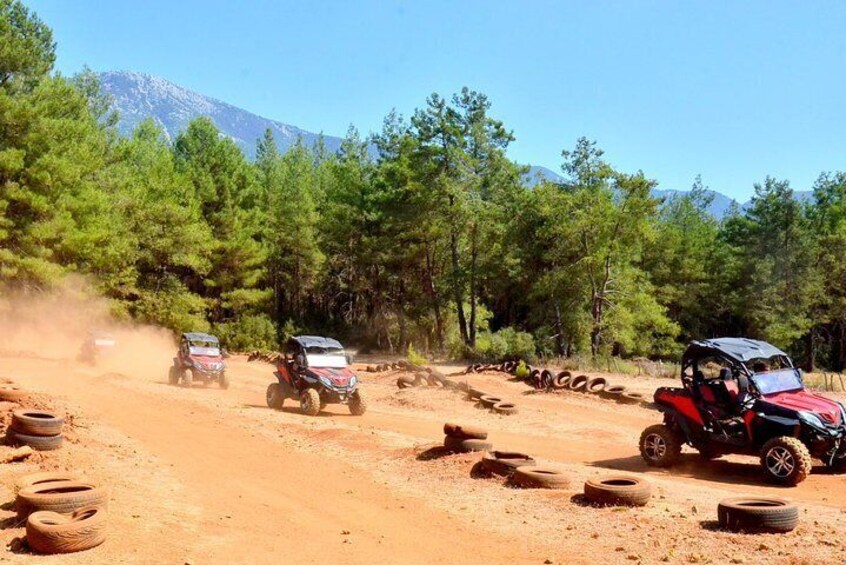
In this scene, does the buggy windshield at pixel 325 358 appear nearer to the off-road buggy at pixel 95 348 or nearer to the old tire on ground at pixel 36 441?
the old tire on ground at pixel 36 441

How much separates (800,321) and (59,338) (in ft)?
157

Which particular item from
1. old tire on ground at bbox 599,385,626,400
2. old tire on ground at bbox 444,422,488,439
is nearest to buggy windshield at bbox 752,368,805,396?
old tire on ground at bbox 444,422,488,439

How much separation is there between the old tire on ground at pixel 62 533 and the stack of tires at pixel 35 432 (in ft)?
16.4

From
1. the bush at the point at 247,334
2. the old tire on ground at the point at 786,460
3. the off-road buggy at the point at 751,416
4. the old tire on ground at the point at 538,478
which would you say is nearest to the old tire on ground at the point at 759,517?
the old tire on ground at the point at 538,478

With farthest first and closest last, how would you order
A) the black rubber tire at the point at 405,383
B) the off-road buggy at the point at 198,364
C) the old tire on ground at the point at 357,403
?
the black rubber tire at the point at 405,383 → the off-road buggy at the point at 198,364 → the old tire on ground at the point at 357,403

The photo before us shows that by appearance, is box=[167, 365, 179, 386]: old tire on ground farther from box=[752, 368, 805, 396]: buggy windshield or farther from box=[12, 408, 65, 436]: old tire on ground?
box=[752, 368, 805, 396]: buggy windshield

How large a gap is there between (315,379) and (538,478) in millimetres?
9777

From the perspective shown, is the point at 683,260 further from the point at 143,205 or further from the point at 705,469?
the point at 705,469

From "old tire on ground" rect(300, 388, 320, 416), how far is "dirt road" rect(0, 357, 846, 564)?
0.94 ft

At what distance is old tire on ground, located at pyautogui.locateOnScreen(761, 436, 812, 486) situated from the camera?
1052 cm

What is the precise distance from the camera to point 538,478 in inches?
413

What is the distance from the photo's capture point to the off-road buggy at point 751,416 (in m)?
11.0

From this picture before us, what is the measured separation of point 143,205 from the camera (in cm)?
4122

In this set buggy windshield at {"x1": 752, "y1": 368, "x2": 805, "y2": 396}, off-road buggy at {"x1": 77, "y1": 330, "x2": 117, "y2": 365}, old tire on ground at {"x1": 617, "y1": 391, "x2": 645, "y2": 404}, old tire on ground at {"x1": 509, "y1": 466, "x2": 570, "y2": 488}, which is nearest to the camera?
old tire on ground at {"x1": 509, "y1": 466, "x2": 570, "y2": 488}
